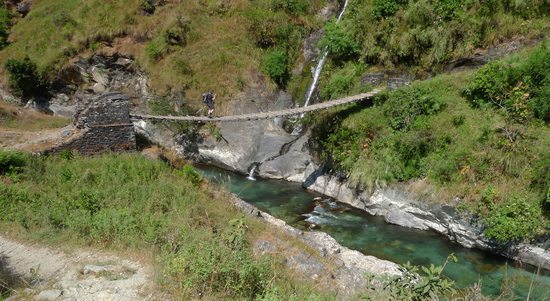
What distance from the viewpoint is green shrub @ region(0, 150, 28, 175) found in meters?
10.5

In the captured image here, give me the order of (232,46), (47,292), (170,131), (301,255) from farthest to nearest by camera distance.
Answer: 1. (232,46)
2. (170,131)
3. (301,255)
4. (47,292)

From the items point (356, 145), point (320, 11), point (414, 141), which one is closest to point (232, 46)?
point (320, 11)

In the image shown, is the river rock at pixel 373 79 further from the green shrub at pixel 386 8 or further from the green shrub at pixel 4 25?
the green shrub at pixel 4 25

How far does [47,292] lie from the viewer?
5.76 meters

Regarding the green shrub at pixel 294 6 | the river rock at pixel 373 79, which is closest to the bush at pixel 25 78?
the green shrub at pixel 294 6

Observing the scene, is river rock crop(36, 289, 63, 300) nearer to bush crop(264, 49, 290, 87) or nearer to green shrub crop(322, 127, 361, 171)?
green shrub crop(322, 127, 361, 171)

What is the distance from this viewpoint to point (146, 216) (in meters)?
8.49

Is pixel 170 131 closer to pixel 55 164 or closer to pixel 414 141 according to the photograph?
pixel 55 164

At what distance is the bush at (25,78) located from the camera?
64.6 ft

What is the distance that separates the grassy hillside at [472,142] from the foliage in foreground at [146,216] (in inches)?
184

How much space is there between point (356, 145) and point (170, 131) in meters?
8.18

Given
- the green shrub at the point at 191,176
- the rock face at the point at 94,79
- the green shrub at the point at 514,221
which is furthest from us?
the rock face at the point at 94,79

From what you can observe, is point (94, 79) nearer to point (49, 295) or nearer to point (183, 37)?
point (183, 37)

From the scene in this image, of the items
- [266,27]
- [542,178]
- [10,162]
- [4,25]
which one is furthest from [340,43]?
[4,25]
